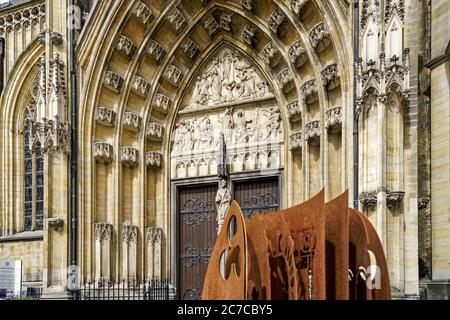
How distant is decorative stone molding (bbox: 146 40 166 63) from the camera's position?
17.0 m

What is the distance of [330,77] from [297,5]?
1729mm

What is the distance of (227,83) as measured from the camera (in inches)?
675

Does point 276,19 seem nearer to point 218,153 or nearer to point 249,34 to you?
point 249,34

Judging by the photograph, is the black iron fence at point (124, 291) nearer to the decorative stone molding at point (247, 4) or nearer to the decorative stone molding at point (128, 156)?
the decorative stone molding at point (128, 156)

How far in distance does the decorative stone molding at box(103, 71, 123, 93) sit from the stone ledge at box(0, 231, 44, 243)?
466cm

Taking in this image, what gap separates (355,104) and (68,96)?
23.3 feet

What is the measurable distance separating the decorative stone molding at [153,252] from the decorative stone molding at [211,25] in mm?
4920

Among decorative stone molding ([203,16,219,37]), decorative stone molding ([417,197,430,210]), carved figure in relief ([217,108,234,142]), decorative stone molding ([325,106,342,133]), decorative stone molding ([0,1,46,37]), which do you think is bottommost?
decorative stone molding ([417,197,430,210])

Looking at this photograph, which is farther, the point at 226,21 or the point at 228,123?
→ the point at 228,123

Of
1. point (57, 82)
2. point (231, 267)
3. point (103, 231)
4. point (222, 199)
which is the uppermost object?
point (57, 82)

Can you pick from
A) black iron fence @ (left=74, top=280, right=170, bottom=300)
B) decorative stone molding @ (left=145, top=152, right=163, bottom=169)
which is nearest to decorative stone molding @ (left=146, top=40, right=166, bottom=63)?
decorative stone molding @ (left=145, top=152, right=163, bottom=169)

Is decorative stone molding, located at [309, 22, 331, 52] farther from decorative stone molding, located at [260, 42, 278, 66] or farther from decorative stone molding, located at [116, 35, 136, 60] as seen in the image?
decorative stone molding, located at [116, 35, 136, 60]

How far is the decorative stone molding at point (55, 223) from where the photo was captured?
16.0 metres

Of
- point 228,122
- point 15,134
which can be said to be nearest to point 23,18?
point 15,134
